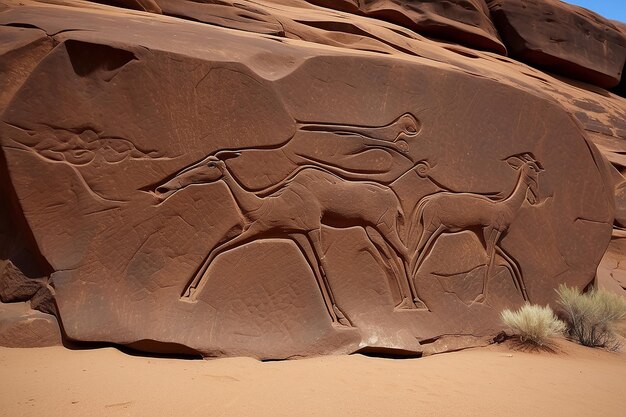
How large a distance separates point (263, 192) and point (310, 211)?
1.46 feet

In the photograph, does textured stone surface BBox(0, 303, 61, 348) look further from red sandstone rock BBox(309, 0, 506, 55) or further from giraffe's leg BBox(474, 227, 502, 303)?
red sandstone rock BBox(309, 0, 506, 55)

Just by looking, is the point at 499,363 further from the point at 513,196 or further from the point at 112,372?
the point at 112,372

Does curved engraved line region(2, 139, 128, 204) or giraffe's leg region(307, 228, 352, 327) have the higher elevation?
curved engraved line region(2, 139, 128, 204)

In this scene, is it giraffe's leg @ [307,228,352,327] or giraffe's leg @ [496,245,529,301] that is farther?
giraffe's leg @ [496,245,529,301]

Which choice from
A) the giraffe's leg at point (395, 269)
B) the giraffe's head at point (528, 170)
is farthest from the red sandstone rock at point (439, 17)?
the giraffe's leg at point (395, 269)

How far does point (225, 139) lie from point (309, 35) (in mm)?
4028

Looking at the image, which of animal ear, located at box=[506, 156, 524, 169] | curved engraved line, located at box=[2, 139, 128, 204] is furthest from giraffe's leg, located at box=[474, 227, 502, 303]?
curved engraved line, located at box=[2, 139, 128, 204]

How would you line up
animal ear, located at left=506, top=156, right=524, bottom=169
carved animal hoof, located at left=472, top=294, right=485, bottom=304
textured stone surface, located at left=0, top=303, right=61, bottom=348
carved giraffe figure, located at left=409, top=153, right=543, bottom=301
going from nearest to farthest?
textured stone surface, located at left=0, top=303, right=61, bottom=348 < carved giraffe figure, located at left=409, top=153, right=543, bottom=301 < carved animal hoof, located at left=472, top=294, right=485, bottom=304 < animal ear, located at left=506, top=156, right=524, bottom=169

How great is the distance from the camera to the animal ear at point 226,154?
4.87 metres

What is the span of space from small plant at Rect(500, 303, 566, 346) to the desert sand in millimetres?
528

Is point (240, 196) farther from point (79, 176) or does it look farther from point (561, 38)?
point (561, 38)

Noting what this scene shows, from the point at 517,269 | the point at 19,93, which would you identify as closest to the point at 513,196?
the point at 517,269

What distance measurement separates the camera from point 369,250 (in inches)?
209

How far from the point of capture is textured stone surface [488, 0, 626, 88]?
13.5 metres
